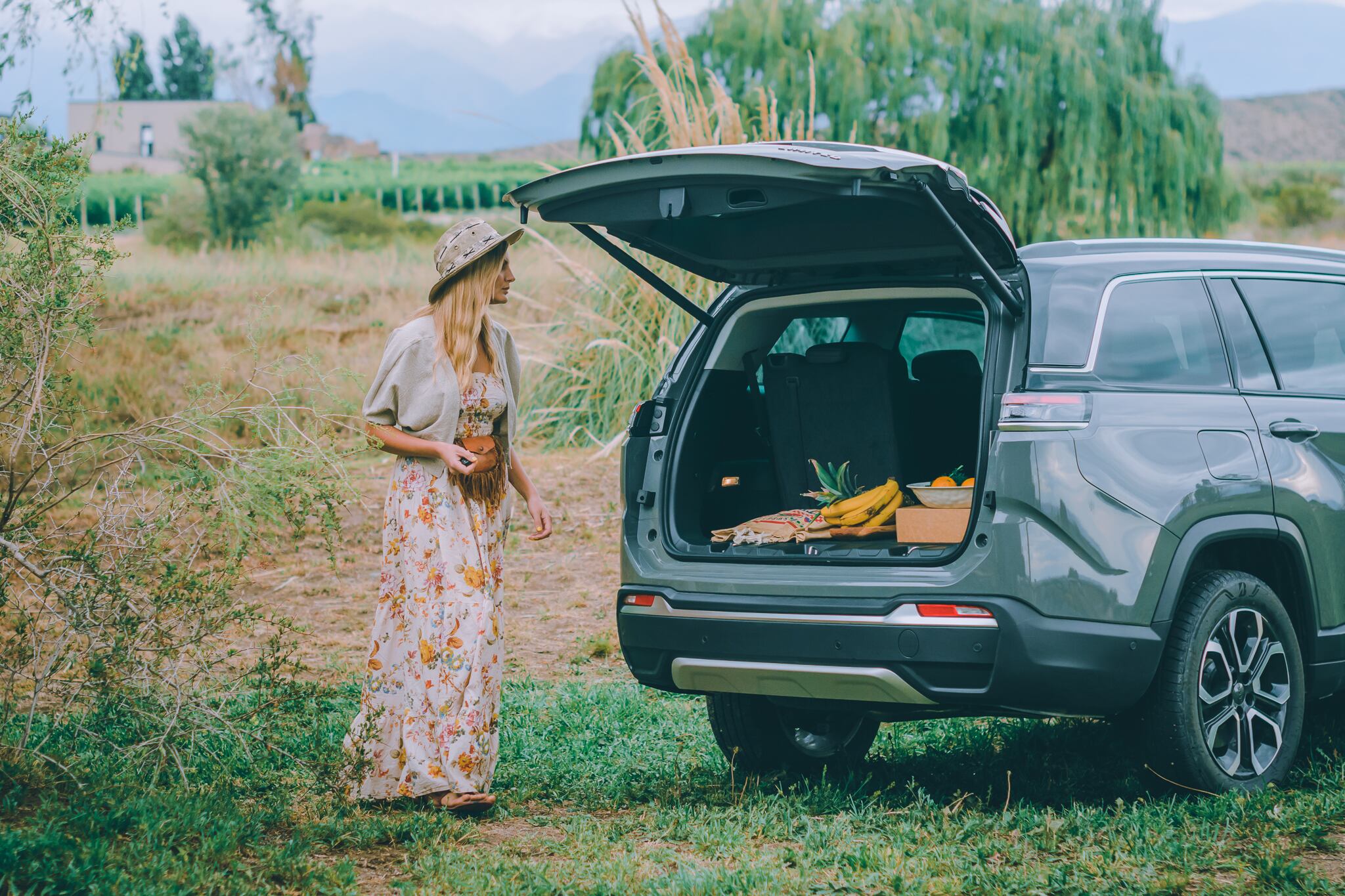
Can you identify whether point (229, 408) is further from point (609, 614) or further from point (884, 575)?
point (609, 614)

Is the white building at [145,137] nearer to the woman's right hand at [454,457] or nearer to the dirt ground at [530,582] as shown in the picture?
the dirt ground at [530,582]

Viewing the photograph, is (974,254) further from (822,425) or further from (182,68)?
(182,68)

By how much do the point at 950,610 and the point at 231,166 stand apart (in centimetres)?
3433

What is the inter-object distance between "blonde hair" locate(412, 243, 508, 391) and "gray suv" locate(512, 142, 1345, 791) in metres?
0.29

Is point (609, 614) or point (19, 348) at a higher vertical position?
point (19, 348)

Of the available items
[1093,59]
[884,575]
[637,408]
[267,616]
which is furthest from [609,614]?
[1093,59]

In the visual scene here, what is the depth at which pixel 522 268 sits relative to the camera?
16.2 metres

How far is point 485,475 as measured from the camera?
16.9ft

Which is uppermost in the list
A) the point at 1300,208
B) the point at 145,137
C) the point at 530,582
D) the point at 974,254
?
the point at 145,137

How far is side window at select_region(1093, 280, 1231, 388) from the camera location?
15.2 feet

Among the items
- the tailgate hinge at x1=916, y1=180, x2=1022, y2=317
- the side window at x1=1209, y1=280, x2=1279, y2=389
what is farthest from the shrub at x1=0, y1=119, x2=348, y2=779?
the side window at x1=1209, y1=280, x2=1279, y2=389

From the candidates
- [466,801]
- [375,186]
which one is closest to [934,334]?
[466,801]

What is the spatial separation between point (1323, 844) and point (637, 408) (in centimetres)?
270

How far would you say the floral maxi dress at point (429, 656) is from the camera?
193 inches
